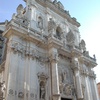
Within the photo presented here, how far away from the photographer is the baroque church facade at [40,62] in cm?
1282

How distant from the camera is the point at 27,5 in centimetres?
1848

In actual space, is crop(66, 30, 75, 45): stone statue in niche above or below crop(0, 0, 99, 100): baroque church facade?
above

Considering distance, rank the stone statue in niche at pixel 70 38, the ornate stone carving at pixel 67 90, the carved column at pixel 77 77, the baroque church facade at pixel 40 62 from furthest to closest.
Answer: the stone statue in niche at pixel 70 38, the carved column at pixel 77 77, the ornate stone carving at pixel 67 90, the baroque church facade at pixel 40 62

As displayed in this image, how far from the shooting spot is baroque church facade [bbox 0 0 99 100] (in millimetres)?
12820

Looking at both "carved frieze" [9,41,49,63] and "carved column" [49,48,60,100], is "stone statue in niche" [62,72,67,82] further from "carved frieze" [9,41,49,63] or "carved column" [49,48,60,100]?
"carved frieze" [9,41,49,63]

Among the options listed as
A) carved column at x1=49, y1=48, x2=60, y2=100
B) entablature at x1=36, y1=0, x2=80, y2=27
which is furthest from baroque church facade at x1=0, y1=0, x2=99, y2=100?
entablature at x1=36, y1=0, x2=80, y2=27

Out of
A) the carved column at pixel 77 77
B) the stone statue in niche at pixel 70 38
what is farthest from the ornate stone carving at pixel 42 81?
the stone statue in niche at pixel 70 38

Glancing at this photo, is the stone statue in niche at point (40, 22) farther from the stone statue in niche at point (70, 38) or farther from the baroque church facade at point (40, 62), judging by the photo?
the stone statue in niche at point (70, 38)

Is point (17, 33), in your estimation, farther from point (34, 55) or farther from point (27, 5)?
point (27, 5)

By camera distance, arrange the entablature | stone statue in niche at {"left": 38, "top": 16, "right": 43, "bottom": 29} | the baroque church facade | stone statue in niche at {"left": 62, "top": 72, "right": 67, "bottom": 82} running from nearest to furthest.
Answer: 1. the baroque church facade
2. stone statue in niche at {"left": 62, "top": 72, "right": 67, "bottom": 82}
3. stone statue in niche at {"left": 38, "top": 16, "right": 43, "bottom": 29}
4. the entablature

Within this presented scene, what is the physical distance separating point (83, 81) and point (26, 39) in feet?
27.4

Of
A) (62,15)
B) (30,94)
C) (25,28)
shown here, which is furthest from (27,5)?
(30,94)

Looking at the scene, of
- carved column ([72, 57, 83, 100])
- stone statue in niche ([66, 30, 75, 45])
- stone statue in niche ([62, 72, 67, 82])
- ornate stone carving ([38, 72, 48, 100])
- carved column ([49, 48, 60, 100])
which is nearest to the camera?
carved column ([49, 48, 60, 100])

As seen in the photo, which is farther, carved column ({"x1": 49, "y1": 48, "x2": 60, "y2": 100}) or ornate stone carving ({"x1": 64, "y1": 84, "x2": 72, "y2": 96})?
ornate stone carving ({"x1": 64, "y1": 84, "x2": 72, "y2": 96})
